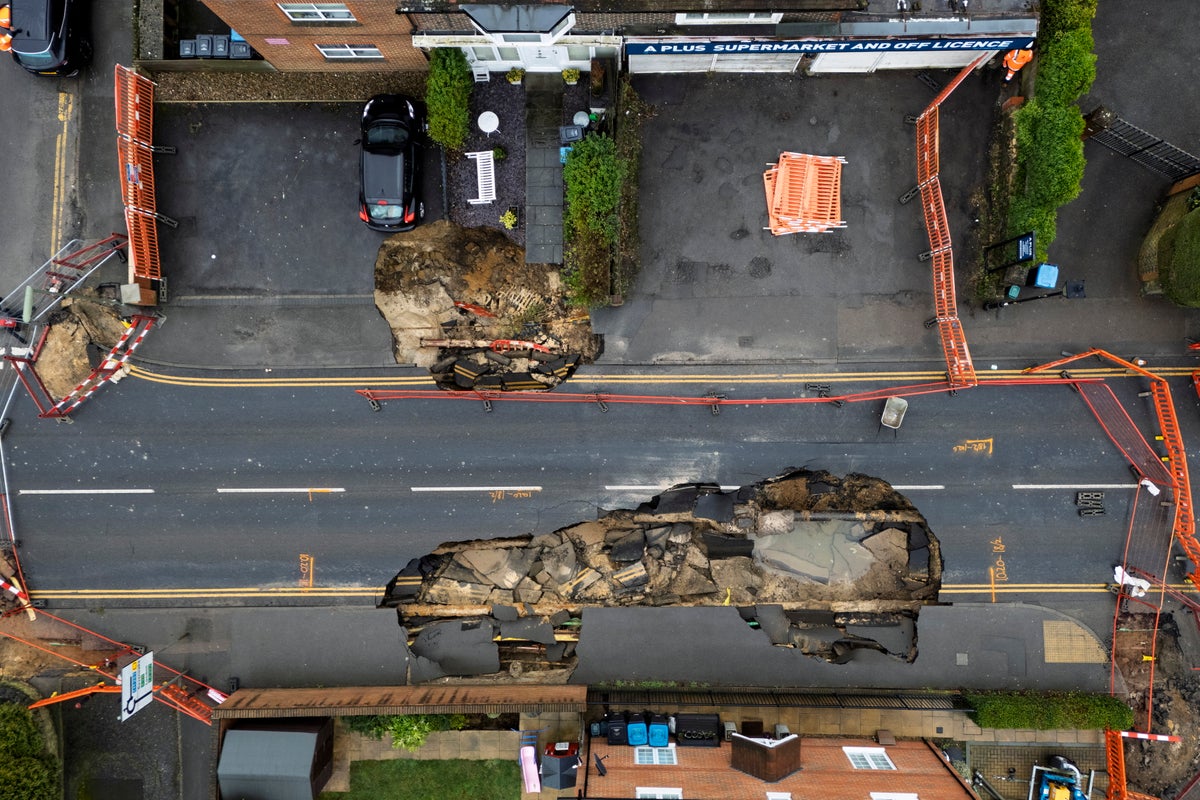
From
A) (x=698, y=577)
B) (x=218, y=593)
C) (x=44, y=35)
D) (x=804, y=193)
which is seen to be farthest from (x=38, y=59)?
(x=698, y=577)

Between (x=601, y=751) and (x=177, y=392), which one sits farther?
(x=177, y=392)

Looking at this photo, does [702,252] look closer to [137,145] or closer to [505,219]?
[505,219]

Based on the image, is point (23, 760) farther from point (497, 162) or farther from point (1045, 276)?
point (1045, 276)

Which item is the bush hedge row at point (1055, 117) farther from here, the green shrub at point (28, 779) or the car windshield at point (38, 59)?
the green shrub at point (28, 779)

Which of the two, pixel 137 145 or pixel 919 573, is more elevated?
pixel 137 145

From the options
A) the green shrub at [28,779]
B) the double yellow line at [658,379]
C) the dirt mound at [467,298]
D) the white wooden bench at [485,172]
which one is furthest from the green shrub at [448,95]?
the green shrub at [28,779]

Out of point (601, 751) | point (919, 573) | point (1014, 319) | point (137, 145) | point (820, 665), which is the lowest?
point (601, 751)

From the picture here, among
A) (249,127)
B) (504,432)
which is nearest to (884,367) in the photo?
(504,432)
